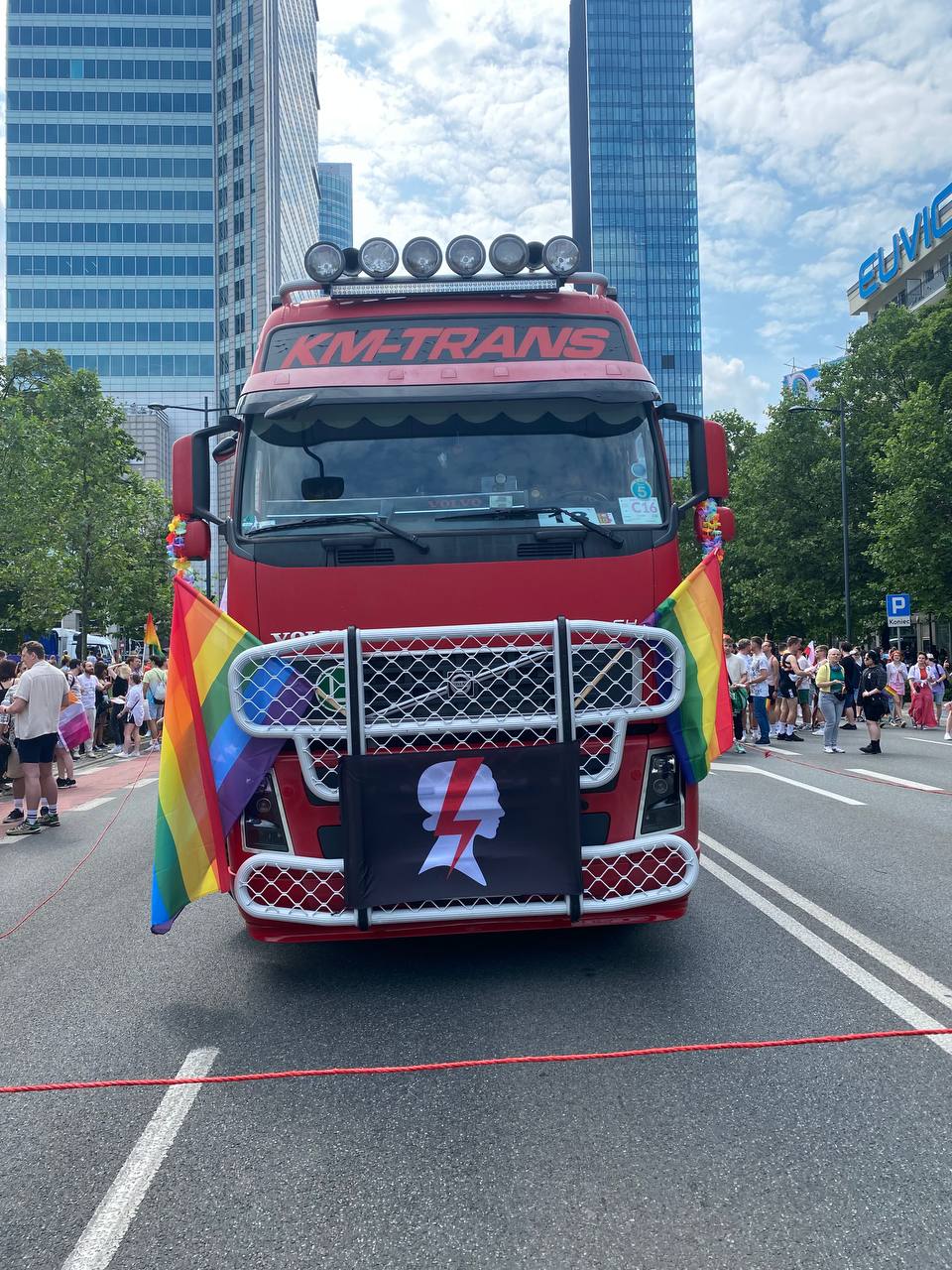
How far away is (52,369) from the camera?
38500 mm

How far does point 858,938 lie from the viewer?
559cm

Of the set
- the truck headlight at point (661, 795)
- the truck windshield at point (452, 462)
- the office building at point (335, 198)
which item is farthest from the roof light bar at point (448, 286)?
the office building at point (335, 198)

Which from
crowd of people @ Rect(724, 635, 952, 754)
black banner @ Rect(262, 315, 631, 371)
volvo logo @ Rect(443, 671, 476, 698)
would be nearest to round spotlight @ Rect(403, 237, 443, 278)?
black banner @ Rect(262, 315, 631, 371)

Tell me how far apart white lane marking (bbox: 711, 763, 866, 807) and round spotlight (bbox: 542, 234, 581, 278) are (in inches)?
282

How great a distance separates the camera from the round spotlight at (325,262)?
5.74 metres

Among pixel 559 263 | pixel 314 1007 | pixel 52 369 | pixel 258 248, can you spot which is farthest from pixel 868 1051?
pixel 258 248

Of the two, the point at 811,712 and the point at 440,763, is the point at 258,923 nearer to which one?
the point at 440,763

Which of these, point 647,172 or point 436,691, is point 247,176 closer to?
point 647,172

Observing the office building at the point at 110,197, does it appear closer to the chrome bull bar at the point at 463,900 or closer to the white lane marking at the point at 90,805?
the white lane marking at the point at 90,805

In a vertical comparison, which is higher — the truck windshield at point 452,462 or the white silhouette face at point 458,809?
the truck windshield at point 452,462

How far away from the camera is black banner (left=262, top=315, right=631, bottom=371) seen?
17.6 feet

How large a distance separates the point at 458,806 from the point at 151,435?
9226cm

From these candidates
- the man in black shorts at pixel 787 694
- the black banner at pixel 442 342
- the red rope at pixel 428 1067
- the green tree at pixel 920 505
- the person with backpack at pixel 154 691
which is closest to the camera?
the red rope at pixel 428 1067

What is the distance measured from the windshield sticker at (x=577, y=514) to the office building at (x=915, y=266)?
1952 inches
